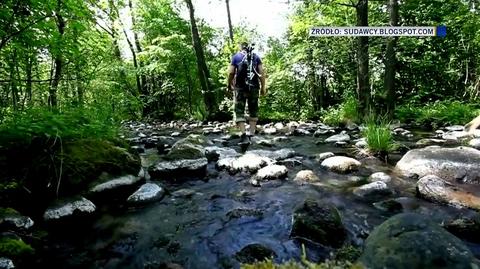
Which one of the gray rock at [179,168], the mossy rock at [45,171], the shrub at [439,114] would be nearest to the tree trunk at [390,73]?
the shrub at [439,114]

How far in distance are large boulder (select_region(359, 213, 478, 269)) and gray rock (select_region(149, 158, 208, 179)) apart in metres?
3.40

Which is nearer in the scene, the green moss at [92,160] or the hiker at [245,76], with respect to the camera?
the green moss at [92,160]

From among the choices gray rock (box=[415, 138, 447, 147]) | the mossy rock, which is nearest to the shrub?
gray rock (box=[415, 138, 447, 147])

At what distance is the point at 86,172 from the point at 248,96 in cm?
410

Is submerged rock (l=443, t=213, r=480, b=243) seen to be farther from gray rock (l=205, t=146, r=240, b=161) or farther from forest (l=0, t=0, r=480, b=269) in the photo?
gray rock (l=205, t=146, r=240, b=161)

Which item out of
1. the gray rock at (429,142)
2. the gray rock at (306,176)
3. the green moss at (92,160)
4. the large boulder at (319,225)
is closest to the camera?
the large boulder at (319,225)

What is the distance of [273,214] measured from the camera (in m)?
3.45

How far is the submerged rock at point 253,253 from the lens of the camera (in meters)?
2.57

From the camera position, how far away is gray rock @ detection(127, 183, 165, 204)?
386cm

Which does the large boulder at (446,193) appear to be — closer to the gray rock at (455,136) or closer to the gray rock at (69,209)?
the gray rock at (69,209)

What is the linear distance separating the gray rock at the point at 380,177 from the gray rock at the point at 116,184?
300 cm

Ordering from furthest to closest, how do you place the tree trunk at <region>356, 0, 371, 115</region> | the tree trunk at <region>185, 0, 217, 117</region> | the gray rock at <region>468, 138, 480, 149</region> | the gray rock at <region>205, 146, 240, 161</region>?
the tree trunk at <region>185, 0, 217, 117</region>
the tree trunk at <region>356, 0, 371, 115</region>
the gray rock at <region>205, 146, 240, 161</region>
the gray rock at <region>468, 138, 480, 149</region>

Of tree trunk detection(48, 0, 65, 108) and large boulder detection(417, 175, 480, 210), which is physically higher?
tree trunk detection(48, 0, 65, 108)

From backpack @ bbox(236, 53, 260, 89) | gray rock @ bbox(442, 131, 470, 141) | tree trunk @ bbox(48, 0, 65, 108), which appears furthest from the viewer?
backpack @ bbox(236, 53, 260, 89)
